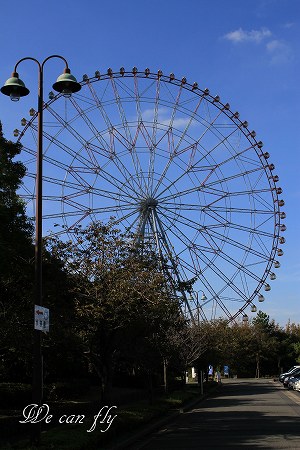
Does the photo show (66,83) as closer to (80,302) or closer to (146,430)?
(80,302)

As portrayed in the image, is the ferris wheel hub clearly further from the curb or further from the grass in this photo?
the grass

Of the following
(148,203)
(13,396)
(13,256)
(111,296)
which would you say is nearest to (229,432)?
(111,296)

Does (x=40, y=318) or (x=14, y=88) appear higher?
(x=14, y=88)

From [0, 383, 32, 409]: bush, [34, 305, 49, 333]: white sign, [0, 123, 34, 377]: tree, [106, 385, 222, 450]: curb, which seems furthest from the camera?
[0, 383, 32, 409]: bush

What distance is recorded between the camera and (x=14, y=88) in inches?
475

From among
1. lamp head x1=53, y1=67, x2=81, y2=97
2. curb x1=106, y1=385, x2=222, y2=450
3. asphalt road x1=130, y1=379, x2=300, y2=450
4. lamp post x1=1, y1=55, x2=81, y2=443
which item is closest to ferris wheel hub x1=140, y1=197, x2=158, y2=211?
curb x1=106, y1=385, x2=222, y2=450

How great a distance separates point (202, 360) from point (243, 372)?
46.1 metres

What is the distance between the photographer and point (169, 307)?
1814 cm

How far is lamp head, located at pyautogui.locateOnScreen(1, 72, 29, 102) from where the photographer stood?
1201 centimetres

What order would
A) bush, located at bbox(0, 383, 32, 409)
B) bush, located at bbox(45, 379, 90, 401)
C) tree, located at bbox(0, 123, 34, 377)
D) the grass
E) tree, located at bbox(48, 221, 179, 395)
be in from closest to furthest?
the grass
tree, located at bbox(0, 123, 34, 377)
tree, located at bbox(48, 221, 179, 395)
bush, located at bbox(0, 383, 32, 409)
bush, located at bbox(45, 379, 90, 401)

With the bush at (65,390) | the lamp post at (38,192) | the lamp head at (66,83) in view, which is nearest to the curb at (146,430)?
the lamp post at (38,192)

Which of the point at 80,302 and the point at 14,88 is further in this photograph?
the point at 80,302

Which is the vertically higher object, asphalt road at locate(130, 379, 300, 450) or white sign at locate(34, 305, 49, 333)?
white sign at locate(34, 305, 49, 333)

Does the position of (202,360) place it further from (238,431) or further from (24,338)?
(24,338)
